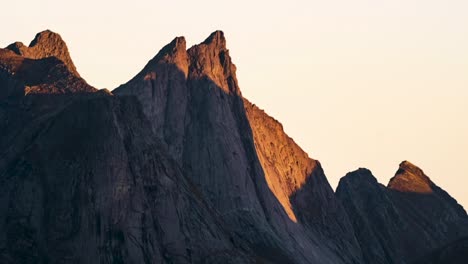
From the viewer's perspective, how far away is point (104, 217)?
199125 mm

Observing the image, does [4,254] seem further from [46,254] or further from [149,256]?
[149,256]

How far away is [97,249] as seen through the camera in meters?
195

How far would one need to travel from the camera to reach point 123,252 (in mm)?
195500

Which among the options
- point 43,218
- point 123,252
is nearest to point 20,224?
point 43,218

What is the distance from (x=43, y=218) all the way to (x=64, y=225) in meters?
3.41

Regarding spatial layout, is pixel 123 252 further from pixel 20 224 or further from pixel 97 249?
pixel 20 224

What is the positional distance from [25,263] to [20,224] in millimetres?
7258

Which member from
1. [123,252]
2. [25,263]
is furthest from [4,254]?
[123,252]

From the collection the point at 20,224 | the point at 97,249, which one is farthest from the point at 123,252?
the point at 20,224

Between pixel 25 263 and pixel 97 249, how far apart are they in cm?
1029

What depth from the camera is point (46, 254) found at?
19512 centimetres

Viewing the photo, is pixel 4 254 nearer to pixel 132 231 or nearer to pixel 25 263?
pixel 25 263

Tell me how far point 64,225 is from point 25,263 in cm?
855

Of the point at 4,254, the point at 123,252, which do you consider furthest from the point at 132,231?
the point at 4,254
